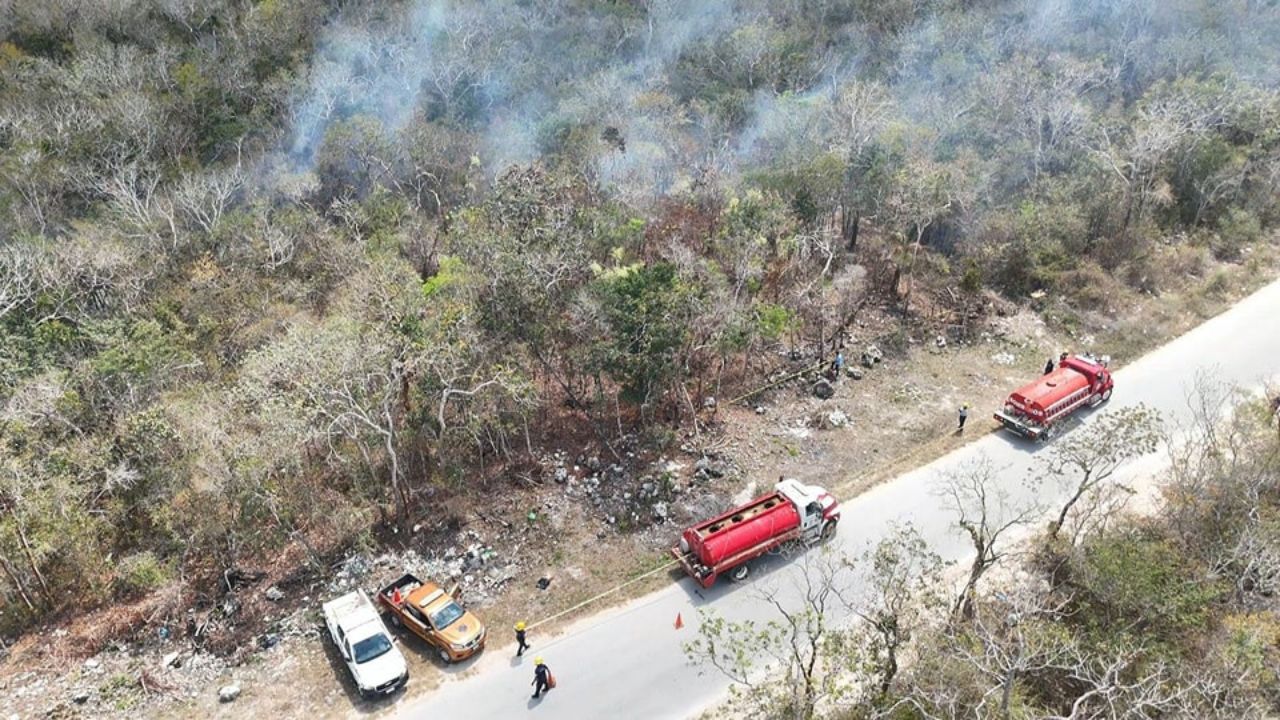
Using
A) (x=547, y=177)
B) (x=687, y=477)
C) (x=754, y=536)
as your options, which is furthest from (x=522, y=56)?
(x=754, y=536)

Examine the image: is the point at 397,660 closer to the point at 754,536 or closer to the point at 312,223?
the point at 754,536

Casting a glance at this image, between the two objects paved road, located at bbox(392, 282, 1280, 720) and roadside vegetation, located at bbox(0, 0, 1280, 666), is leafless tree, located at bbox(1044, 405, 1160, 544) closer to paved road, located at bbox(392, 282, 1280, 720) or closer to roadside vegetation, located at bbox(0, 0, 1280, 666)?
roadside vegetation, located at bbox(0, 0, 1280, 666)

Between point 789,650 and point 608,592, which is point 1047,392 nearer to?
point 789,650

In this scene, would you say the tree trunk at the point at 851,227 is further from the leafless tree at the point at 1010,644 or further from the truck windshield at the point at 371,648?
the truck windshield at the point at 371,648

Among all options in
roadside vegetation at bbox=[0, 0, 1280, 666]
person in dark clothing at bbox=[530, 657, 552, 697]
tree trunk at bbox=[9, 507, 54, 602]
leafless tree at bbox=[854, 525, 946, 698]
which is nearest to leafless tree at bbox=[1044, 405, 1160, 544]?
roadside vegetation at bbox=[0, 0, 1280, 666]

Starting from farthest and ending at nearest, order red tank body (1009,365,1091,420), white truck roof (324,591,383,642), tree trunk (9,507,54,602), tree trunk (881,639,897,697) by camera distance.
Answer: red tank body (1009,365,1091,420)
tree trunk (9,507,54,602)
white truck roof (324,591,383,642)
tree trunk (881,639,897,697)

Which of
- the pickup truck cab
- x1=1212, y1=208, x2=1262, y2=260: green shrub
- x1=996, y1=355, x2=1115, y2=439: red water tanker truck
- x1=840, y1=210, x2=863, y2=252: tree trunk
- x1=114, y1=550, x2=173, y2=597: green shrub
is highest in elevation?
x1=114, y1=550, x2=173, y2=597: green shrub

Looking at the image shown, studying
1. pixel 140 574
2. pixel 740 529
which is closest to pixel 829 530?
pixel 740 529
